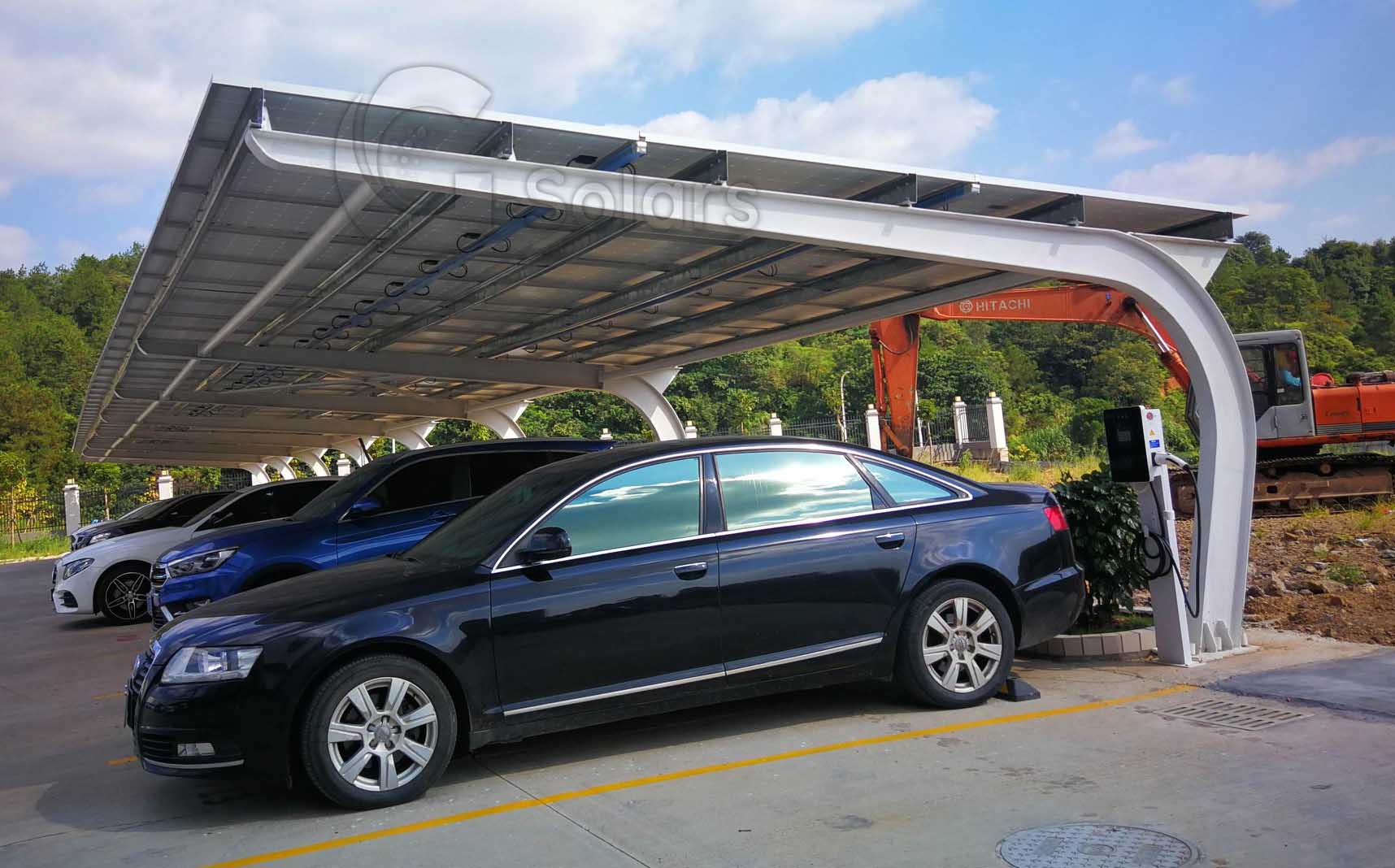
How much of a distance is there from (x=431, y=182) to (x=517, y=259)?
4.28 metres

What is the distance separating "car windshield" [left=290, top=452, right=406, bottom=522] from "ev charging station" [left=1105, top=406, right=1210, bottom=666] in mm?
6124

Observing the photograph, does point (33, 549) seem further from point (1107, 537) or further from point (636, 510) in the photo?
point (1107, 537)

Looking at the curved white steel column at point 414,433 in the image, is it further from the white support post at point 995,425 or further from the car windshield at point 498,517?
the car windshield at point 498,517

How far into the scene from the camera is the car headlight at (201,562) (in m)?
9.48

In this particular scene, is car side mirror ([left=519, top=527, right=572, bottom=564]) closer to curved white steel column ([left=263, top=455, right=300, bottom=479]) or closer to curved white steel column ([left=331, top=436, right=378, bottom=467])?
curved white steel column ([left=331, top=436, right=378, bottom=467])

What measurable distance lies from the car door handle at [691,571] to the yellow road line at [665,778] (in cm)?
96

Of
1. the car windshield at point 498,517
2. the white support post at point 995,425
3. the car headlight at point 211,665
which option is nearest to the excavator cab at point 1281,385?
the white support post at point 995,425

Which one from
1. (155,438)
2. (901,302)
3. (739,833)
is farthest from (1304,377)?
(155,438)

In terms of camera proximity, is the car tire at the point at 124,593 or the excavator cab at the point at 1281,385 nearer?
the car tire at the point at 124,593

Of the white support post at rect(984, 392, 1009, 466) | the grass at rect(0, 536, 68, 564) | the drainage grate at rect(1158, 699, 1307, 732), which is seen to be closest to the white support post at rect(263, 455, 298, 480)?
the grass at rect(0, 536, 68, 564)

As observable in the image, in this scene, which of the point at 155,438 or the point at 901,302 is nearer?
the point at 901,302

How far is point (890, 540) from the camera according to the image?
20.9 feet

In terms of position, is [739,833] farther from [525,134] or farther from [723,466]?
[525,134]

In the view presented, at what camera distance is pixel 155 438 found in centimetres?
3316
